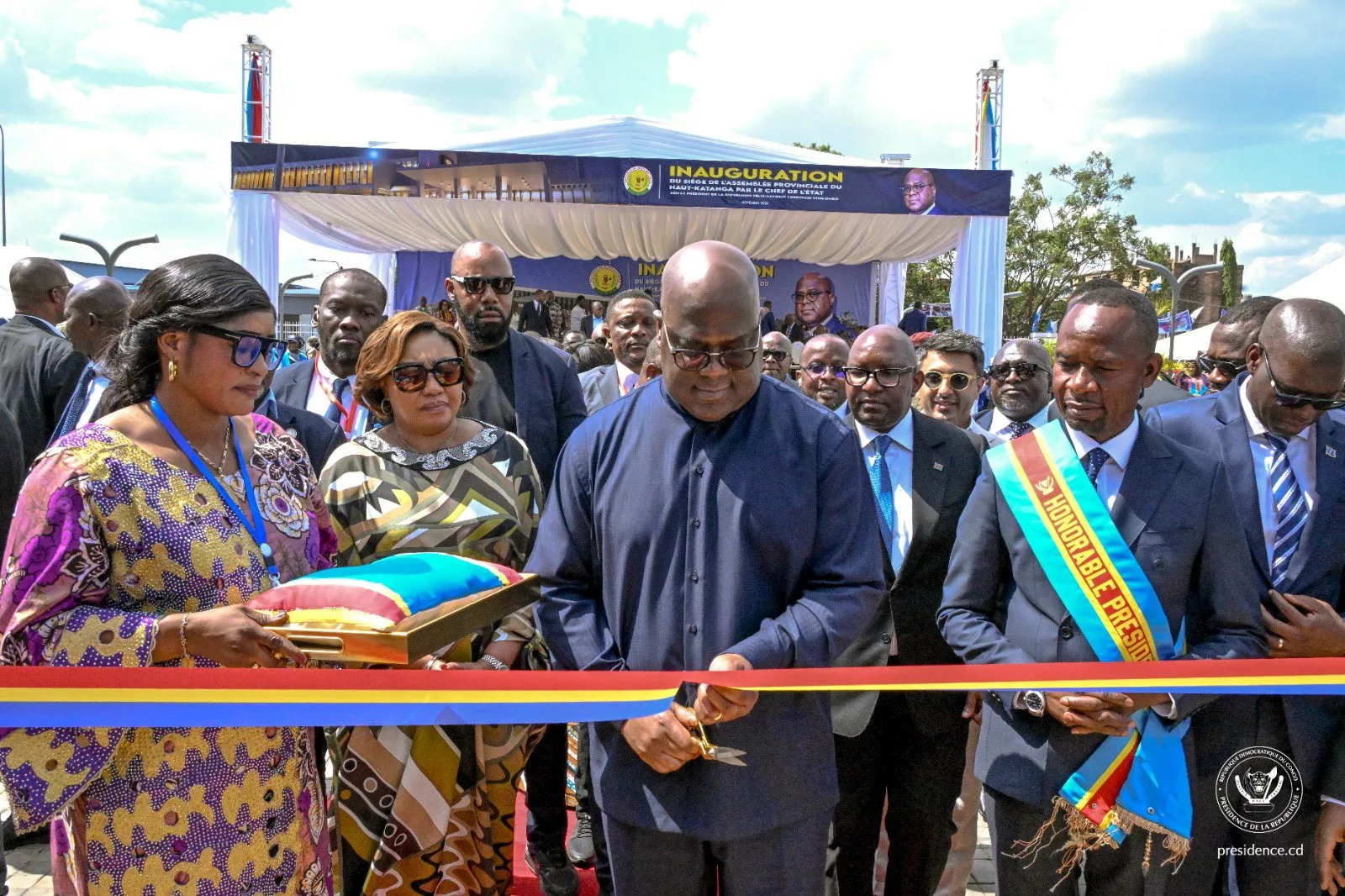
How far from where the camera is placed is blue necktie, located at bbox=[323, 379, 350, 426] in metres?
4.55

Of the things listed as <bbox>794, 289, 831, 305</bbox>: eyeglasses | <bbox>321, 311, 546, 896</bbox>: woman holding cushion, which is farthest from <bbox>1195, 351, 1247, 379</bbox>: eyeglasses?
<bbox>794, 289, 831, 305</bbox>: eyeglasses

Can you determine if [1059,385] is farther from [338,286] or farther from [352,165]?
[352,165]

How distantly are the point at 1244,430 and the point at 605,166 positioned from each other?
12504 mm

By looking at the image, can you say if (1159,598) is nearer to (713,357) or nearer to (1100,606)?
(1100,606)

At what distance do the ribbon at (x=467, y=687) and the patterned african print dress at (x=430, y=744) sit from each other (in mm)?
781

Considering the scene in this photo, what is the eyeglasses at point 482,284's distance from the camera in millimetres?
4543

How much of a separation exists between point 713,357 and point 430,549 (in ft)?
4.12

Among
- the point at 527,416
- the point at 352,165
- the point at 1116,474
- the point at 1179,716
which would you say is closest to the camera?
the point at 1179,716

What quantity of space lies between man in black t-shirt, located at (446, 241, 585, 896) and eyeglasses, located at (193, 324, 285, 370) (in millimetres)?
1579

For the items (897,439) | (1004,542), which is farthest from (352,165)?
(1004,542)

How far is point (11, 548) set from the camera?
2.23 m

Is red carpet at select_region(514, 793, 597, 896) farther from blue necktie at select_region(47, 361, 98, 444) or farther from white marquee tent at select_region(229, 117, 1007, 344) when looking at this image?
white marquee tent at select_region(229, 117, 1007, 344)

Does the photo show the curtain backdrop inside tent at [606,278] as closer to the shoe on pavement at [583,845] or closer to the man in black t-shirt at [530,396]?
the man in black t-shirt at [530,396]

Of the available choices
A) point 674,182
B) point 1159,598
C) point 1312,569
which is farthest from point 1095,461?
point 674,182
